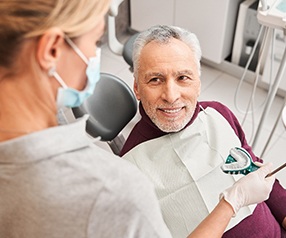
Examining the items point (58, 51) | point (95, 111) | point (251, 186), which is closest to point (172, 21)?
point (95, 111)

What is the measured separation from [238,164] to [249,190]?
0.36 feet

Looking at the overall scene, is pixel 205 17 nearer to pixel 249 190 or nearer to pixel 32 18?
pixel 249 190

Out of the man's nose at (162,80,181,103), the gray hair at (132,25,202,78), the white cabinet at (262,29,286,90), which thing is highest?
the gray hair at (132,25,202,78)

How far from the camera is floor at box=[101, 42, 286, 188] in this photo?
90.4 inches

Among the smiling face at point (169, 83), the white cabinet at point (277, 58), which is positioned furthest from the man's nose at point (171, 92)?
the white cabinet at point (277, 58)

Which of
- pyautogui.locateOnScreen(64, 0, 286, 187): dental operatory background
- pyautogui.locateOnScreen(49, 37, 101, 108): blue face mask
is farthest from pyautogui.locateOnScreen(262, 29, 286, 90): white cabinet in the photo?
pyautogui.locateOnScreen(49, 37, 101, 108): blue face mask

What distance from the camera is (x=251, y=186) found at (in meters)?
1.16

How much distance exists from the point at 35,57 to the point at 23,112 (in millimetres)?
98

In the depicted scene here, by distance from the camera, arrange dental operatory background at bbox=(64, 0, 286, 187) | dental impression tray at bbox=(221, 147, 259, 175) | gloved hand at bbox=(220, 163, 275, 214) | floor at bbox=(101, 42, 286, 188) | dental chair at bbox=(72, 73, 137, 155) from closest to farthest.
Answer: gloved hand at bbox=(220, 163, 275, 214) < dental impression tray at bbox=(221, 147, 259, 175) < dental chair at bbox=(72, 73, 137, 155) < floor at bbox=(101, 42, 286, 188) < dental operatory background at bbox=(64, 0, 286, 187)

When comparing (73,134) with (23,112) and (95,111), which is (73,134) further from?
(95,111)

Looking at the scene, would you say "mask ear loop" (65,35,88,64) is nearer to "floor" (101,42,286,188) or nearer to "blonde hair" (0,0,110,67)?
"blonde hair" (0,0,110,67)

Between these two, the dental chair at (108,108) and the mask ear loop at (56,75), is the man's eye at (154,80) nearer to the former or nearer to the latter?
the dental chair at (108,108)

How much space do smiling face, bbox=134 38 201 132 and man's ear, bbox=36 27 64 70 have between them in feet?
2.29

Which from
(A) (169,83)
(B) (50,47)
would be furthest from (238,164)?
(B) (50,47)
